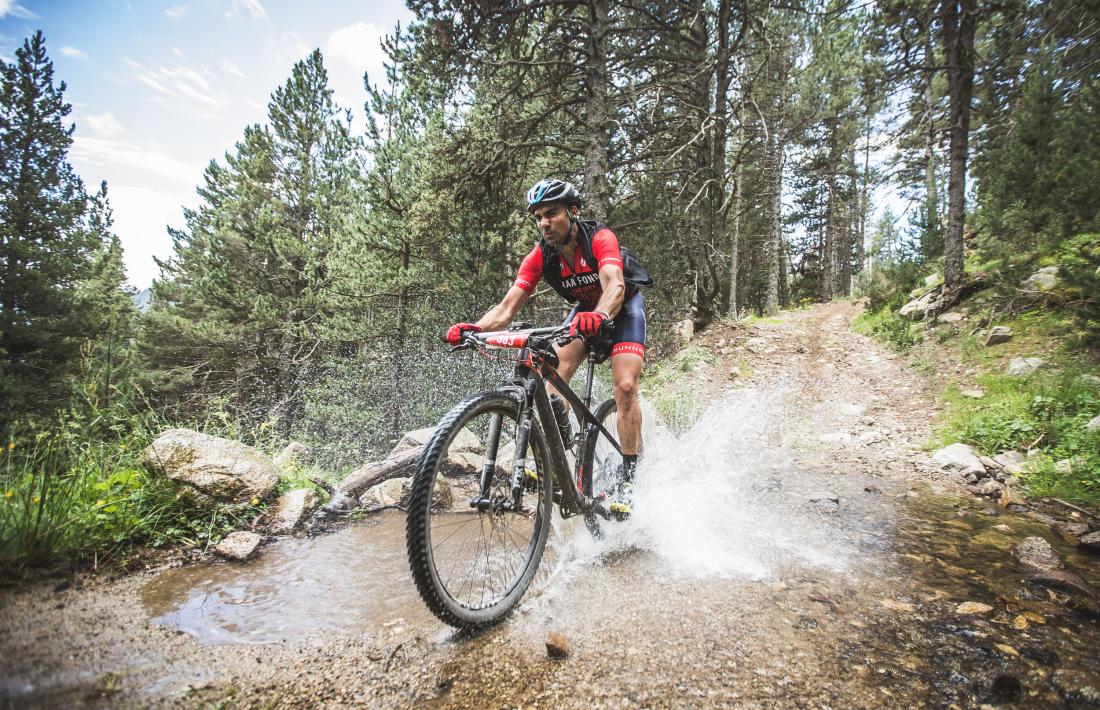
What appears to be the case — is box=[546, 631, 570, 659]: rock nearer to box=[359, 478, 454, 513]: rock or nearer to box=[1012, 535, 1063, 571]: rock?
box=[359, 478, 454, 513]: rock

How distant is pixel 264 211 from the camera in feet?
57.4

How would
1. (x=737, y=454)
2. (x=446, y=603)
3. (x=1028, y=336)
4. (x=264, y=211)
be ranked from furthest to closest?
(x=264, y=211), (x=1028, y=336), (x=737, y=454), (x=446, y=603)

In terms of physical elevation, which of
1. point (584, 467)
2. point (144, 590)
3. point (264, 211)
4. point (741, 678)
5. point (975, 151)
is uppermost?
point (975, 151)

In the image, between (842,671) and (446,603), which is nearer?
(842,671)

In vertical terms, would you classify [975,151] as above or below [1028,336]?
above

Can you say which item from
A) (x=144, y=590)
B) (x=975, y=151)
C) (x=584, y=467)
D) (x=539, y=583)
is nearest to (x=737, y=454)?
(x=584, y=467)

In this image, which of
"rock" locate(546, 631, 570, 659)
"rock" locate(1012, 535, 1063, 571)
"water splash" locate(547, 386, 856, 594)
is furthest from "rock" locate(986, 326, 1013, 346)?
"rock" locate(546, 631, 570, 659)

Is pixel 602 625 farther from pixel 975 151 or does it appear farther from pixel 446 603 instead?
pixel 975 151

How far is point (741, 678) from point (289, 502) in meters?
4.05

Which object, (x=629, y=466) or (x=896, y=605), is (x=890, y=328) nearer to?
(x=629, y=466)

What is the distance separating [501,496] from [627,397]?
1.45 metres

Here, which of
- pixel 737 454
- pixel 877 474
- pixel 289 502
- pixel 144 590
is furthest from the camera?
pixel 737 454

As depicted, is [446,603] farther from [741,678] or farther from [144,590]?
[144,590]

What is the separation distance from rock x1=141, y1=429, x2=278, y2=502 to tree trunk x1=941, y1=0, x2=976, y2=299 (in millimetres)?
12160
